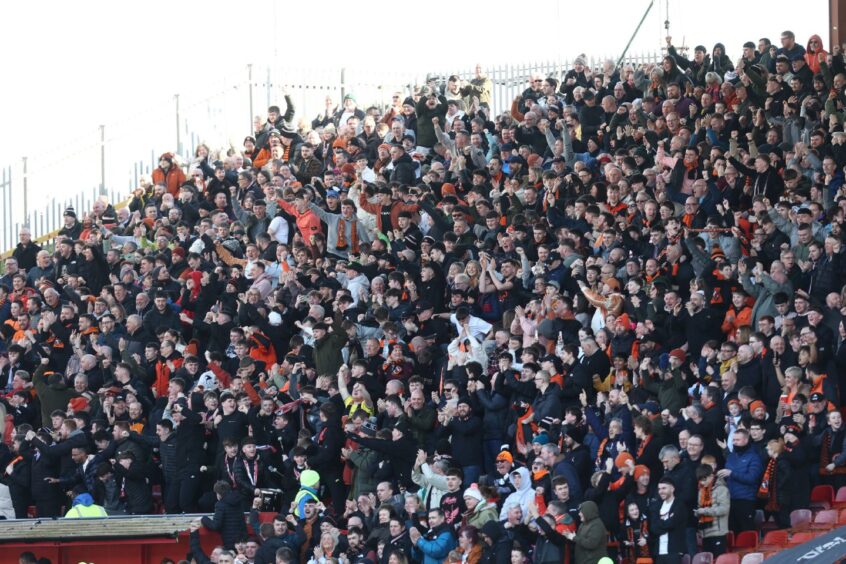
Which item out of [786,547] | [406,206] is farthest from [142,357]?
[786,547]

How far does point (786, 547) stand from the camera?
1755cm

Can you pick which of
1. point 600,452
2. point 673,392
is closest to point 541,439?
point 600,452

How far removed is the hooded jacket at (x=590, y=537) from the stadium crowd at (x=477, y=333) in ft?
0.08

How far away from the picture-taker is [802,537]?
57.8ft

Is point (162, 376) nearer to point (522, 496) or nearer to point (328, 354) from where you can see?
point (328, 354)

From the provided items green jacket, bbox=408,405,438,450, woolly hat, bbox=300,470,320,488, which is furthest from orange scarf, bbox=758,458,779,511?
woolly hat, bbox=300,470,320,488

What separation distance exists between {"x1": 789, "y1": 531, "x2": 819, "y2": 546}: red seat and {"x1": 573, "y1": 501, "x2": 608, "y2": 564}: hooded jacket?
1.88 meters

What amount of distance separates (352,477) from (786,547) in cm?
583

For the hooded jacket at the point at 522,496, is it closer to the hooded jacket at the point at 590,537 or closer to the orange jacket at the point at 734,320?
the hooded jacket at the point at 590,537

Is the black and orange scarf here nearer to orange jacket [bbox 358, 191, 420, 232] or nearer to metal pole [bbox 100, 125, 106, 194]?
orange jacket [bbox 358, 191, 420, 232]

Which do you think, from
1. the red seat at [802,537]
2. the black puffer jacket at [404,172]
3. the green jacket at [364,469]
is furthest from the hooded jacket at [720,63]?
the red seat at [802,537]

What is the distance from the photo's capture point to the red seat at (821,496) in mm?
18312

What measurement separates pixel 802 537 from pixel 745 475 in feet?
2.81

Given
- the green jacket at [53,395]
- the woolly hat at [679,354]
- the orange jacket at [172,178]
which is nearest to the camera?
the woolly hat at [679,354]
